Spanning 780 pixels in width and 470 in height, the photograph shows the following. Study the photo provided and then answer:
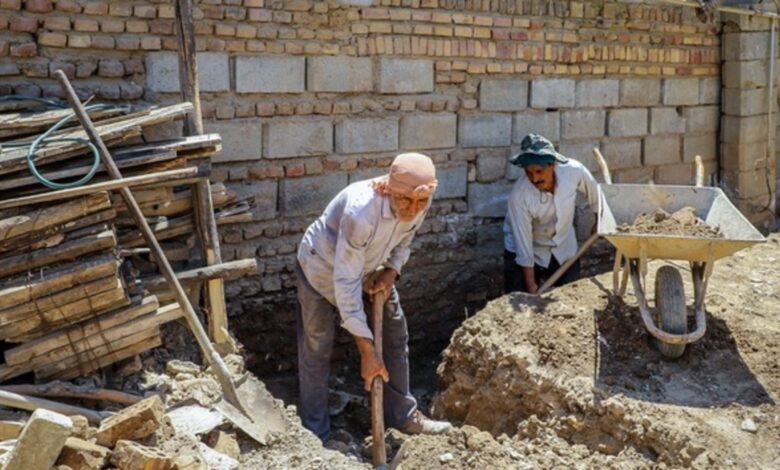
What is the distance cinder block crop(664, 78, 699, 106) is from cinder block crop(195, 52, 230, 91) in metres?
4.54

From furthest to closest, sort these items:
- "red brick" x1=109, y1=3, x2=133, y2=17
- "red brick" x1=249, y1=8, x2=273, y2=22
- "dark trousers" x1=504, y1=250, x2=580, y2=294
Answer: "dark trousers" x1=504, y1=250, x2=580, y2=294, "red brick" x1=249, y1=8, x2=273, y2=22, "red brick" x1=109, y1=3, x2=133, y2=17

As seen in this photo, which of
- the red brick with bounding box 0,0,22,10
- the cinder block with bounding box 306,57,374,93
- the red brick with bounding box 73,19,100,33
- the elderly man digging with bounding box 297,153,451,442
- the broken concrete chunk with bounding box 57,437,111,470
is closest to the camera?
the broken concrete chunk with bounding box 57,437,111,470

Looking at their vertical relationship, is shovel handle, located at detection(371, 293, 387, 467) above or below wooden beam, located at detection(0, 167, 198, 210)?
below

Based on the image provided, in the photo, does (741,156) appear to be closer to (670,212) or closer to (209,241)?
(670,212)

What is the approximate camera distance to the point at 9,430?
12.1 feet

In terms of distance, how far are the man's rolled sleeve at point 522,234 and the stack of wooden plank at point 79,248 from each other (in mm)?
2570

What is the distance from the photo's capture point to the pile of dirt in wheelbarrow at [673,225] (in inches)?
211

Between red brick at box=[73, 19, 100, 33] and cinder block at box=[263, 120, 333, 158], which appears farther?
cinder block at box=[263, 120, 333, 158]

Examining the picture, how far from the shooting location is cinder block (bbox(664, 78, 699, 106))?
8.27 m

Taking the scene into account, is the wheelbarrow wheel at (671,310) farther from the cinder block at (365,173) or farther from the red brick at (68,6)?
the red brick at (68,6)

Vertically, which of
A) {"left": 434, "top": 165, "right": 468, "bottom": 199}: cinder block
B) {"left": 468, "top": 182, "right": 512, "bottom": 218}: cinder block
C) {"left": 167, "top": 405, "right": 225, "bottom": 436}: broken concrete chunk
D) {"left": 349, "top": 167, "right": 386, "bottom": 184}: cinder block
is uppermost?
{"left": 349, "top": 167, "right": 386, "bottom": 184}: cinder block

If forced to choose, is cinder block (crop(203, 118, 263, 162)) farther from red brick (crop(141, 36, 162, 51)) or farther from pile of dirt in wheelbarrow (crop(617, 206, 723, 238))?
pile of dirt in wheelbarrow (crop(617, 206, 723, 238))

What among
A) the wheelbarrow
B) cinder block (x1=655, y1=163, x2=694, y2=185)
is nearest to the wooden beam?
the wheelbarrow

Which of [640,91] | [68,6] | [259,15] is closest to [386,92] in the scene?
[259,15]
